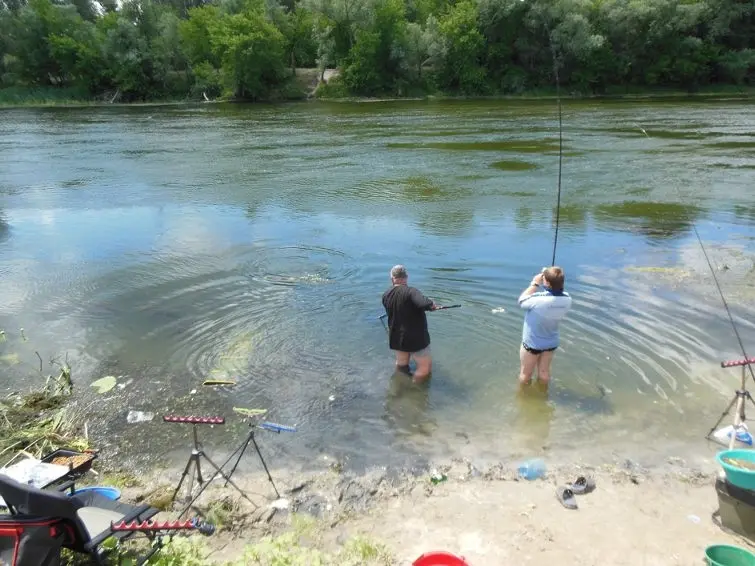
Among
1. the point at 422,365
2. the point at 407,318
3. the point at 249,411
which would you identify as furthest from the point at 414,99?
the point at 249,411

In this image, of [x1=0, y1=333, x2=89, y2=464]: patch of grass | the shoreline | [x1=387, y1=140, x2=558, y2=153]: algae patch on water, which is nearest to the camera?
[x1=0, y1=333, x2=89, y2=464]: patch of grass

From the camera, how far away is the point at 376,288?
1127cm

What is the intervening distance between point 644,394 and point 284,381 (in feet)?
15.5

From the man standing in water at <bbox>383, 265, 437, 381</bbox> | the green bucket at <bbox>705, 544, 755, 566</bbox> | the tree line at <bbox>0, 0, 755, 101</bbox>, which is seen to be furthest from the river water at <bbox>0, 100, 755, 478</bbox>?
the tree line at <bbox>0, 0, 755, 101</bbox>

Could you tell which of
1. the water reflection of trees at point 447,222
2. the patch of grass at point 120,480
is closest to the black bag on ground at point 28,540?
the patch of grass at point 120,480

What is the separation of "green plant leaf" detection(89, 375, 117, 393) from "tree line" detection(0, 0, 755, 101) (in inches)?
2298

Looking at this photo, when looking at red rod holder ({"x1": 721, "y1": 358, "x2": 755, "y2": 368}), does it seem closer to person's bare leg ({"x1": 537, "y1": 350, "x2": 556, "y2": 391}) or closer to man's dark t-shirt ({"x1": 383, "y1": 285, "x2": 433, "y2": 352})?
person's bare leg ({"x1": 537, "y1": 350, "x2": 556, "y2": 391})

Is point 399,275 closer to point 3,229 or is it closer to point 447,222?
point 447,222

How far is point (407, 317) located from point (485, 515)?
2.77 m

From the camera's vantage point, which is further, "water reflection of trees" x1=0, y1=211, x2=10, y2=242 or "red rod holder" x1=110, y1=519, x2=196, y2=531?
"water reflection of trees" x1=0, y1=211, x2=10, y2=242

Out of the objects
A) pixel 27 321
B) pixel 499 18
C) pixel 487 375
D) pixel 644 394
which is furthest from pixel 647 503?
pixel 499 18

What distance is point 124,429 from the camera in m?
6.97

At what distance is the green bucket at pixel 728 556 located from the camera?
423cm

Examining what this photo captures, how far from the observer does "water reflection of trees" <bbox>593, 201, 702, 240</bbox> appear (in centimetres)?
1475
